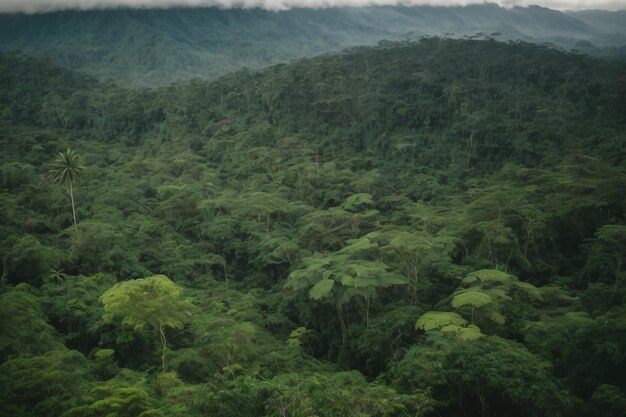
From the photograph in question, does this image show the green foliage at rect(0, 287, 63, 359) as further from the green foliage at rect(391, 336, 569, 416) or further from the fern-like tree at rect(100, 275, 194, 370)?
the green foliage at rect(391, 336, 569, 416)

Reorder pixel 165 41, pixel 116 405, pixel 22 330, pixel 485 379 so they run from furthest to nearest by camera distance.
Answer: pixel 165 41 < pixel 22 330 < pixel 485 379 < pixel 116 405

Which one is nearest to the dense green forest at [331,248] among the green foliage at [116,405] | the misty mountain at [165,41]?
the green foliage at [116,405]

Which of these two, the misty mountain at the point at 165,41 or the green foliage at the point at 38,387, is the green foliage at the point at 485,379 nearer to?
the green foliage at the point at 38,387

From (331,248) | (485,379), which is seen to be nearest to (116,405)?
(485,379)

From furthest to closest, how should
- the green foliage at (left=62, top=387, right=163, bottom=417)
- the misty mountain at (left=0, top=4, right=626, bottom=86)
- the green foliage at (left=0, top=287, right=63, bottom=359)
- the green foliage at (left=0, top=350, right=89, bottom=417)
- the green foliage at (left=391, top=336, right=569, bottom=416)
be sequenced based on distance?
1. the misty mountain at (left=0, top=4, right=626, bottom=86)
2. the green foliage at (left=0, top=287, right=63, bottom=359)
3. the green foliage at (left=0, top=350, right=89, bottom=417)
4. the green foliage at (left=391, top=336, right=569, bottom=416)
5. the green foliage at (left=62, top=387, right=163, bottom=417)

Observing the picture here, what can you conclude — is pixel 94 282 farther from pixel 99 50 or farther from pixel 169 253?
pixel 99 50

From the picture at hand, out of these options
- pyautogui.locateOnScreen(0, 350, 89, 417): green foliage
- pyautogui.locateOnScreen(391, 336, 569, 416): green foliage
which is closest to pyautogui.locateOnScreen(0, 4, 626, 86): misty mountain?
pyautogui.locateOnScreen(0, 350, 89, 417): green foliage

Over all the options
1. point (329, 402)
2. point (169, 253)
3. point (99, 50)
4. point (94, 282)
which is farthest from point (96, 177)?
point (99, 50)

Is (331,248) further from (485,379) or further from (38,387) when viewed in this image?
(38,387)
